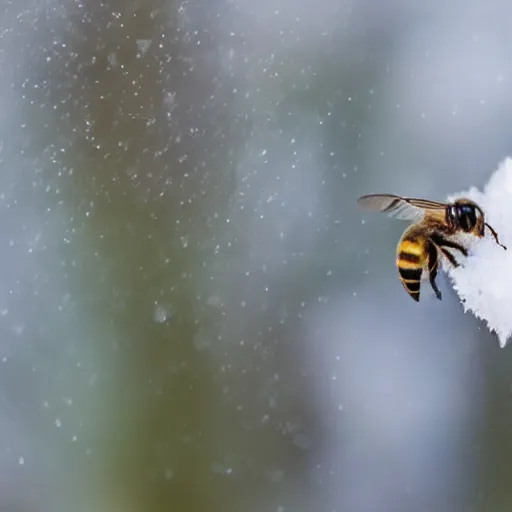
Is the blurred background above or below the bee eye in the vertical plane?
above

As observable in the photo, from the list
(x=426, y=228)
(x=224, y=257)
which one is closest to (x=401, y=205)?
(x=426, y=228)

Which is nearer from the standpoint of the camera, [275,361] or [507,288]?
[507,288]

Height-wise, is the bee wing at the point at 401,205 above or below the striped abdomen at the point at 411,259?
above

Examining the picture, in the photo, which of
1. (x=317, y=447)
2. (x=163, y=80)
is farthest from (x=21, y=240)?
(x=317, y=447)

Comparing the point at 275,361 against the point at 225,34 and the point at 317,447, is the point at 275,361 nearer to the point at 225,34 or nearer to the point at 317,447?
the point at 317,447

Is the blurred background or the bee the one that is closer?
the bee

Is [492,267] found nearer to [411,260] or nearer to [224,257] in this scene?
[411,260]
